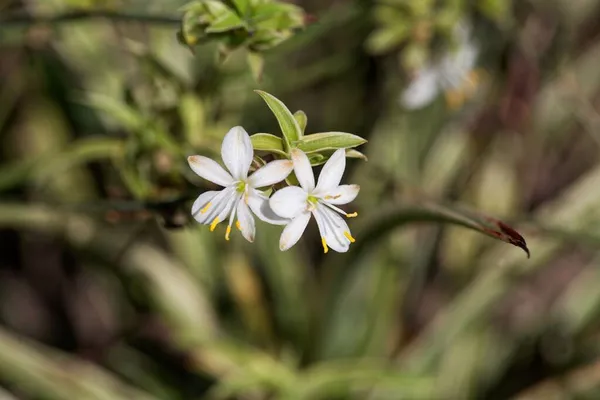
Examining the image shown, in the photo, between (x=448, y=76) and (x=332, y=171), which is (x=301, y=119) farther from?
(x=448, y=76)

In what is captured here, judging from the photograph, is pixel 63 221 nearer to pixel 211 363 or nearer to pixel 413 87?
pixel 211 363

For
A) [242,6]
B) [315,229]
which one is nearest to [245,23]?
[242,6]

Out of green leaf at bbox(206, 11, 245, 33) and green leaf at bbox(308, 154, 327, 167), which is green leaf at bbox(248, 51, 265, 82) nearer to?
green leaf at bbox(206, 11, 245, 33)

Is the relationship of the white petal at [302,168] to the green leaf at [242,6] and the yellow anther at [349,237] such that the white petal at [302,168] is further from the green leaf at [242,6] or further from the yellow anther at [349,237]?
the green leaf at [242,6]

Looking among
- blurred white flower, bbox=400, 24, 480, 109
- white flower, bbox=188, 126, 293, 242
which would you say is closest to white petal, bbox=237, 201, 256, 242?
white flower, bbox=188, 126, 293, 242

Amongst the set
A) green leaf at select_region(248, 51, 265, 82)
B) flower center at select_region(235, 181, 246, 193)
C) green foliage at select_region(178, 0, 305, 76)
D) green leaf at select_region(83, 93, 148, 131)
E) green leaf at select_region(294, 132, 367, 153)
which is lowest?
flower center at select_region(235, 181, 246, 193)

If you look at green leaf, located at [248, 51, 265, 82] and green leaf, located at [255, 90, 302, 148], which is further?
green leaf, located at [248, 51, 265, 82]

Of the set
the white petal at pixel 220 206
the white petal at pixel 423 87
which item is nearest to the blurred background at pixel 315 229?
the white petal at pixel 423 87
